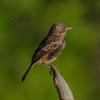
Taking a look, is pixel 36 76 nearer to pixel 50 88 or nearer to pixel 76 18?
pixel 50 88

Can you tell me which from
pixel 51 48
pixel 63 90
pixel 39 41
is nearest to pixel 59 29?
pixel 51 48

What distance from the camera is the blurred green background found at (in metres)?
14.8

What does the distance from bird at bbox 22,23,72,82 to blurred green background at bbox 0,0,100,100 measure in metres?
5.84

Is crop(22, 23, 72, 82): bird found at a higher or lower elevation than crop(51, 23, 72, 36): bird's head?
lower

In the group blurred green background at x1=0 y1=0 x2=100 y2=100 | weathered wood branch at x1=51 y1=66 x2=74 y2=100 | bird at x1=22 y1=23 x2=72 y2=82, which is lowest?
blurred green background at x1=0 y1=0 x2=100 y2=100

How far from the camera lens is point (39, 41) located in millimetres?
15867

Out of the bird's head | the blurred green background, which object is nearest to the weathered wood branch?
the bird's head

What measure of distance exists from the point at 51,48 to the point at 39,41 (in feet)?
24.8

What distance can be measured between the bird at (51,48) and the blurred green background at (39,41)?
230 inches

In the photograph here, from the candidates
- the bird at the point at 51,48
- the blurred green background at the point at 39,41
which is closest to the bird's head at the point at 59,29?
the bird at the point at 51,48

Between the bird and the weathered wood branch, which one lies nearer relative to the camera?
the weathered wood branch

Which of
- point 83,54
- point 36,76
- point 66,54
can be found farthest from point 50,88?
point 83,54

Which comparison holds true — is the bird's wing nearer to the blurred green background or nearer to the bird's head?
the bird's head

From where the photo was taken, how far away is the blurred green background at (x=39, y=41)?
48.4ft
